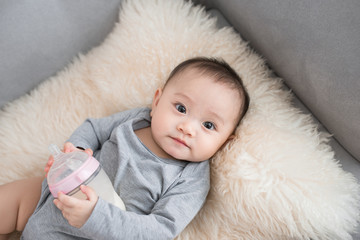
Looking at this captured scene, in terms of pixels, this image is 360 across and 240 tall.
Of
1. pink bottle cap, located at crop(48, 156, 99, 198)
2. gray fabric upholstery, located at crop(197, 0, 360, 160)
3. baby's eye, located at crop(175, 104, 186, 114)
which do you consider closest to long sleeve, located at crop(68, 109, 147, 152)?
baby's eye, located at crop(175, 104, 186, 114)

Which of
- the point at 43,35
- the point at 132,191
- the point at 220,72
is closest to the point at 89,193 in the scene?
the point at 132,191

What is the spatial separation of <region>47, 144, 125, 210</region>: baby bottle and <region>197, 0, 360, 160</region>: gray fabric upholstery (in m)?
0.78

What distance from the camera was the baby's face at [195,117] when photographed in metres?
1.08

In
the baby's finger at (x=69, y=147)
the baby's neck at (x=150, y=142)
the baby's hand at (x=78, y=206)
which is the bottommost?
the baby's hand at (x=78, y=206)

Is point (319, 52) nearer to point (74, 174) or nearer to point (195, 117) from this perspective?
point (195, 117)

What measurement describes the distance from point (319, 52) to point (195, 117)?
462 millimetres

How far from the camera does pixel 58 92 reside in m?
1.42

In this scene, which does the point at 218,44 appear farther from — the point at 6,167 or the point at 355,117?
the point at 6,167

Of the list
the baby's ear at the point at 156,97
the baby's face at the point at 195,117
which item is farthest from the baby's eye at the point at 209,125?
the baby's ear at the point at 156,97

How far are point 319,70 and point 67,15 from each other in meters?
1.01

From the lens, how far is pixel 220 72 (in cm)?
114

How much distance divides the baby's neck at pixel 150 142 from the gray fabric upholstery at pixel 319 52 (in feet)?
1.83

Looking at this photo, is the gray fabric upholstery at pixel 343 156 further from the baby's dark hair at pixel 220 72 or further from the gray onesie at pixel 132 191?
the gray onesie at pixel 132 191

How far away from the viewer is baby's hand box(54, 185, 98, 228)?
855 millimetres
